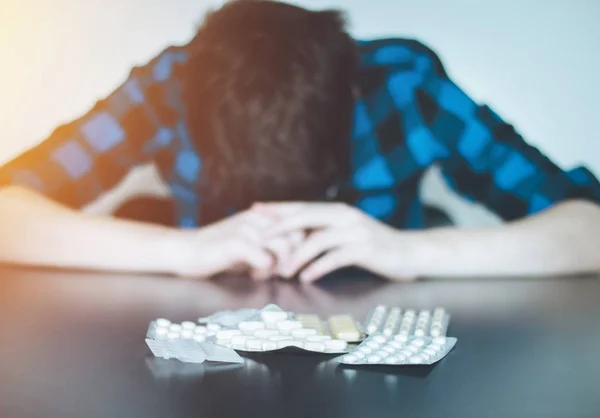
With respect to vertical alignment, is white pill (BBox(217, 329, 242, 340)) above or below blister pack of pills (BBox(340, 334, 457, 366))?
above

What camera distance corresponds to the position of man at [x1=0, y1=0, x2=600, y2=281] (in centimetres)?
98

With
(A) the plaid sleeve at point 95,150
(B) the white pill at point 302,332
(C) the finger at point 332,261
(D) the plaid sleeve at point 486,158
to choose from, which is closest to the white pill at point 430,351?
(B) the white pill at point 302,332

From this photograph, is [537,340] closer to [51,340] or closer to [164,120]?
[51,340]

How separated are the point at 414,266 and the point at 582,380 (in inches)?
20.4

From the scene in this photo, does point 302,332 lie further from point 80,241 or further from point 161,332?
point 80,241

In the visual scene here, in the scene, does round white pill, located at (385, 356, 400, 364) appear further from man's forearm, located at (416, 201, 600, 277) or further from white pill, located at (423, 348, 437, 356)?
man's forearm, located at (416, 201, 600, 277)

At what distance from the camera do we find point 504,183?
1174 millimetres

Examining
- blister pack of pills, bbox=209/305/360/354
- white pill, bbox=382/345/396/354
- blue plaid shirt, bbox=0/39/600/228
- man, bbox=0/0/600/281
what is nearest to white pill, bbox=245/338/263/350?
blister pack of pills, bbox=209/305/360/354

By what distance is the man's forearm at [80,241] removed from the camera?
996 millimetres

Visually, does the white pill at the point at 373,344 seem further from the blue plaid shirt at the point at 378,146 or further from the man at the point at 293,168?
the blue plaid shirt at the point at 378,146

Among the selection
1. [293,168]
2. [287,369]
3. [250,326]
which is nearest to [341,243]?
[293,168]

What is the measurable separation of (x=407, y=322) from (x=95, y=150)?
778 mm

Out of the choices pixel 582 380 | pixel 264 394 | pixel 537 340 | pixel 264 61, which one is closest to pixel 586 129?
pixel 264 61

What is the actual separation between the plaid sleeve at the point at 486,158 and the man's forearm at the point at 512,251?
4.9 inches
